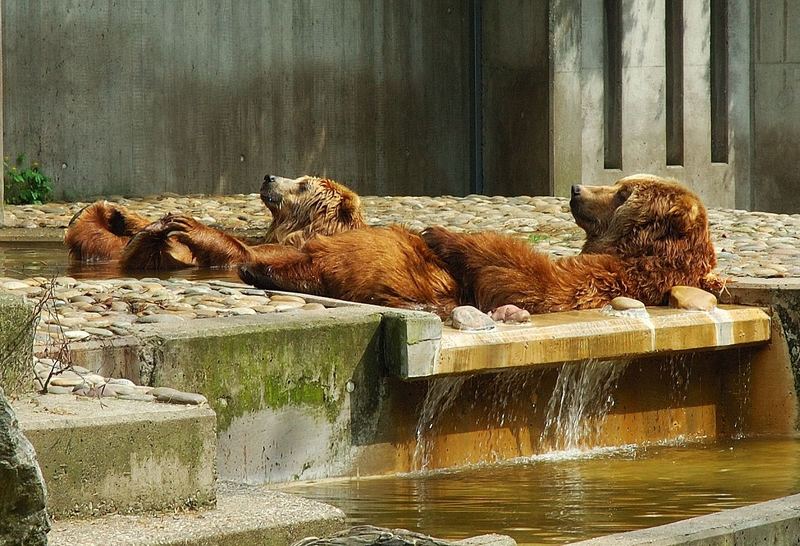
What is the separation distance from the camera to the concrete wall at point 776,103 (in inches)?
675

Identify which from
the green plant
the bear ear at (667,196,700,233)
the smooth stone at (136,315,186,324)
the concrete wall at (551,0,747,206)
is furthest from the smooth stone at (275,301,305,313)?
the concrete wall at (551,0,747,206)

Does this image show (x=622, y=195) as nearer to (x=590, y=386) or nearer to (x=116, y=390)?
(x=590, y=386)

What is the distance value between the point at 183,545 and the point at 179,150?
12335 mm

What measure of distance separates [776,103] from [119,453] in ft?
47.7

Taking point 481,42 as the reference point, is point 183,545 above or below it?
below

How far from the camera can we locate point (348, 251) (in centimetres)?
638

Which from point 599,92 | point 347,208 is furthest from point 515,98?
point 347,208

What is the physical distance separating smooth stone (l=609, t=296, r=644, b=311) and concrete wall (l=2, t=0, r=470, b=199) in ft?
30.9

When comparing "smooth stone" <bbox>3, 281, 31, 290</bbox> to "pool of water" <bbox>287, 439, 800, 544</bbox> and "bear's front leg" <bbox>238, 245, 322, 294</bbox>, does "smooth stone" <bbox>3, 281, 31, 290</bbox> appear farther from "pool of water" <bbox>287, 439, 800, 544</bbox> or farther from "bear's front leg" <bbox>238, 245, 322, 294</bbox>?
"pool of water" <bbox>287, 439, 800, 544</bbox>

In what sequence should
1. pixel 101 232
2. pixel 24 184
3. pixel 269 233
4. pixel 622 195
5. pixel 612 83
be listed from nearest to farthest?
pixel 622 195 → pixel 269 233 → pixel 101 232 → pixel 24 184 → pixel 612 83

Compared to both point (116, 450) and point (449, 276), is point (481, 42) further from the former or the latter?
point (116, 450)

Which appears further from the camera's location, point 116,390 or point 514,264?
point 514,264

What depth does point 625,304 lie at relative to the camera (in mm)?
6395

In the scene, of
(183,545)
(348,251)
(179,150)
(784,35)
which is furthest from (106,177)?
(183,545)
